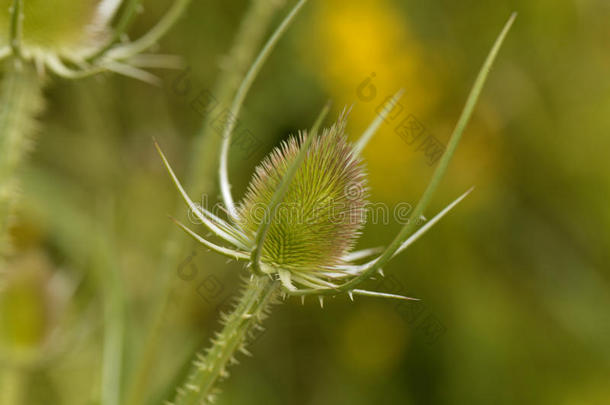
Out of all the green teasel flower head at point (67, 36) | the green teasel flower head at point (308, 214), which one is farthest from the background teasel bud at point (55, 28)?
the green teasel flower head at point (308, 214)

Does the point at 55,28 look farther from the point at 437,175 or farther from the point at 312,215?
the point at 437,175

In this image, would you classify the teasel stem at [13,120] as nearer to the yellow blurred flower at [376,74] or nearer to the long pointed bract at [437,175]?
the long pointed bract at [437,175]

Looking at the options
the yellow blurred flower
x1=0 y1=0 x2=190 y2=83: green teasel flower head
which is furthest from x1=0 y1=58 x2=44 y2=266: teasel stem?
the yellow blurred flower

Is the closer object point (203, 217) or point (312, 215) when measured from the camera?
point (203, 217)

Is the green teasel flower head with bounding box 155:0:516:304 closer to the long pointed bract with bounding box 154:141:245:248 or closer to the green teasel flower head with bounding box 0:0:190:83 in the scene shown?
the long pointed bract with bounding box 154:141:245:248

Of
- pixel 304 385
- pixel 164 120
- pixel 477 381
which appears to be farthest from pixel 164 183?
pixel 477 381

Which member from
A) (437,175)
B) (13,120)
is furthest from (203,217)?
(13,120)

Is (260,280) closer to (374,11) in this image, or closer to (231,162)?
(231,162)
